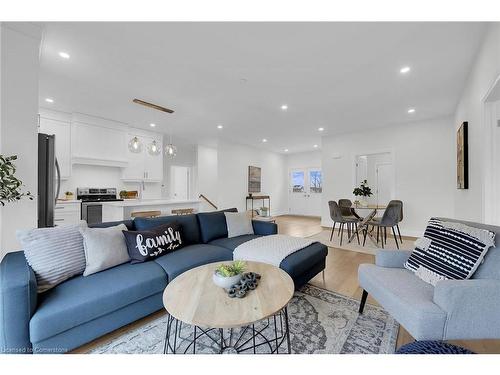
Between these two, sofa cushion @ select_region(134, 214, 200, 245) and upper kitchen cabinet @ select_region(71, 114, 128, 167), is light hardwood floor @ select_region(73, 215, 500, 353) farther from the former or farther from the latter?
upper kitchen cabinet @ select_region(71, 114, 128, 167)

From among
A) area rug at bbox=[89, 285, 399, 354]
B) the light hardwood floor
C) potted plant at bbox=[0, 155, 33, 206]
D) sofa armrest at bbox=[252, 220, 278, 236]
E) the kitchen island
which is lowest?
the light hardwood floor

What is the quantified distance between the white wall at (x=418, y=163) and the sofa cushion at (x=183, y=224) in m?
4.36

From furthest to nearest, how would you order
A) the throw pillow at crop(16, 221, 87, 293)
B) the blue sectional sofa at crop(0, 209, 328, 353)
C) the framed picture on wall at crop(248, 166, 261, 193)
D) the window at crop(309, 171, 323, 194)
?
the window at crop(309, 171, 323, 194), the framed picture on wall at crop(248, 166, 261, 193), the throw pillow at crop(16, 221, 87, 293), the blue sectional sofa at crop(0, 209, 328, 353)

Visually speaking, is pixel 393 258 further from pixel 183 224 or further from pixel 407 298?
pixel 183 224

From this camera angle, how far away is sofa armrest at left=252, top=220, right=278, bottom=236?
2989 millimetres

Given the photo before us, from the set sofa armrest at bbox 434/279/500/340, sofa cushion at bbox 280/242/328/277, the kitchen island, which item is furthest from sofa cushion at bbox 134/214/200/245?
sofa armrest at bbox 434/279/500/340

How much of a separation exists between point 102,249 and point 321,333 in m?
1.83

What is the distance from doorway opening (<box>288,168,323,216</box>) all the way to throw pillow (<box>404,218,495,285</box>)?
6412mm

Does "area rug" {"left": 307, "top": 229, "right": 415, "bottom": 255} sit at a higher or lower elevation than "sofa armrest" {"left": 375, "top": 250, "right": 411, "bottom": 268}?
lower

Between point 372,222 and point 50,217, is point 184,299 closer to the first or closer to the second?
point 50,217

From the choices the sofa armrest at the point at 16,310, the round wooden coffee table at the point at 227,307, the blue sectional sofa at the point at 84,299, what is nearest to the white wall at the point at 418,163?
the blue sectional sofa at the point at 84,299

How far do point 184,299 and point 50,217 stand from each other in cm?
194

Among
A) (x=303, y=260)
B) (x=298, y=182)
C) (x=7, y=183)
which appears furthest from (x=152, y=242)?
(x=298, y=182)

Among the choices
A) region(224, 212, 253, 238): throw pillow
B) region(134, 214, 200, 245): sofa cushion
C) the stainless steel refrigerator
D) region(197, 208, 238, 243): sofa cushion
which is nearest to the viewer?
the stainless steel refrigerator
